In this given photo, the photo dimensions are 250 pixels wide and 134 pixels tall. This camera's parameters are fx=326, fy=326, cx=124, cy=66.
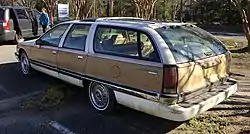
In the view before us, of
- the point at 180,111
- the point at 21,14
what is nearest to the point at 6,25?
the point at 21,14

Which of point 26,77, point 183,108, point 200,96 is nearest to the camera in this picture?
point 183,108

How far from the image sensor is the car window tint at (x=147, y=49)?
14.1 feet

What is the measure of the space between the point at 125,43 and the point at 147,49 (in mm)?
554

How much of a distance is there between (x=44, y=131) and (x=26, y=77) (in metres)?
3.21

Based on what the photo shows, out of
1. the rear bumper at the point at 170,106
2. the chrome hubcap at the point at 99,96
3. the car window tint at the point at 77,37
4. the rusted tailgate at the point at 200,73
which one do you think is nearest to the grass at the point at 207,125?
the rear bumper at the point at 170,106

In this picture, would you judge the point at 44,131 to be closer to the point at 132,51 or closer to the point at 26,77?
the point at 132,51

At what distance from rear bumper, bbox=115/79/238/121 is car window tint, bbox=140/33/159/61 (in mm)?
587

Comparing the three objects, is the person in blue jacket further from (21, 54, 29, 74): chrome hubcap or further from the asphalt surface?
the asphalt surface

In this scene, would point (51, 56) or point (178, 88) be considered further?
point (51, 56)

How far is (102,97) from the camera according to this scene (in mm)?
5230

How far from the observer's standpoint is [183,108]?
13.5 ft

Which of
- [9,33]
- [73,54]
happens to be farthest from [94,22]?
[9,33]

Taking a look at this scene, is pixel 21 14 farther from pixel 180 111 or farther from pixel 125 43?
pixel 180 111

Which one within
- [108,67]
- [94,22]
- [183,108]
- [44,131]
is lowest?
[44,131]
